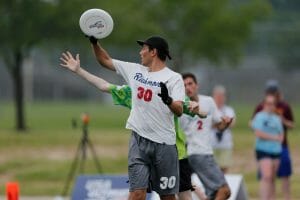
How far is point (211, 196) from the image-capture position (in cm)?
1506

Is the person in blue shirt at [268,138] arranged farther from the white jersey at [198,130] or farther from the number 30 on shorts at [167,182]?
the number 30 on shorts at [167,182]

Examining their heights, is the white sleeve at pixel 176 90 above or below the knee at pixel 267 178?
above

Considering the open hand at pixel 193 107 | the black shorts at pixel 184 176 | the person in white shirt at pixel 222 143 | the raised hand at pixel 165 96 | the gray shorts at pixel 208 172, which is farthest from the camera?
the person in white shirt at pixel 222 143

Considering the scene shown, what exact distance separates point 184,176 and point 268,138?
4.11 metres

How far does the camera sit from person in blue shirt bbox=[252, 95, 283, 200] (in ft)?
57.4

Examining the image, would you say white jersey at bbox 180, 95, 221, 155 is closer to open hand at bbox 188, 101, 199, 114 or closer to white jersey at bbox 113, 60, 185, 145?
open hand at bbox 188, 101, 199, 114

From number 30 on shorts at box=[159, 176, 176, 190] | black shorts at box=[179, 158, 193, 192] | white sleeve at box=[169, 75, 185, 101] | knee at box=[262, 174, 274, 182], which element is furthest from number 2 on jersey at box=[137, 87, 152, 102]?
knee at box=[262, 174, 274, 182]

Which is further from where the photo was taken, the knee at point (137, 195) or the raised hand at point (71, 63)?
the raised hand at point (71, 63)

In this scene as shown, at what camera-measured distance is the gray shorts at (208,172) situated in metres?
15.0

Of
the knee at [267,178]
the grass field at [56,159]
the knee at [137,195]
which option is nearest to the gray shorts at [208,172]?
the knee at [267,178]

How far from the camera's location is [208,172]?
15.0 m

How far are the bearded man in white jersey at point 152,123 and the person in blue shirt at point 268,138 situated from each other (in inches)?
218

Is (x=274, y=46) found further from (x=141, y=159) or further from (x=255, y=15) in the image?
(x=141, y=159)

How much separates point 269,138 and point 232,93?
93128mm
